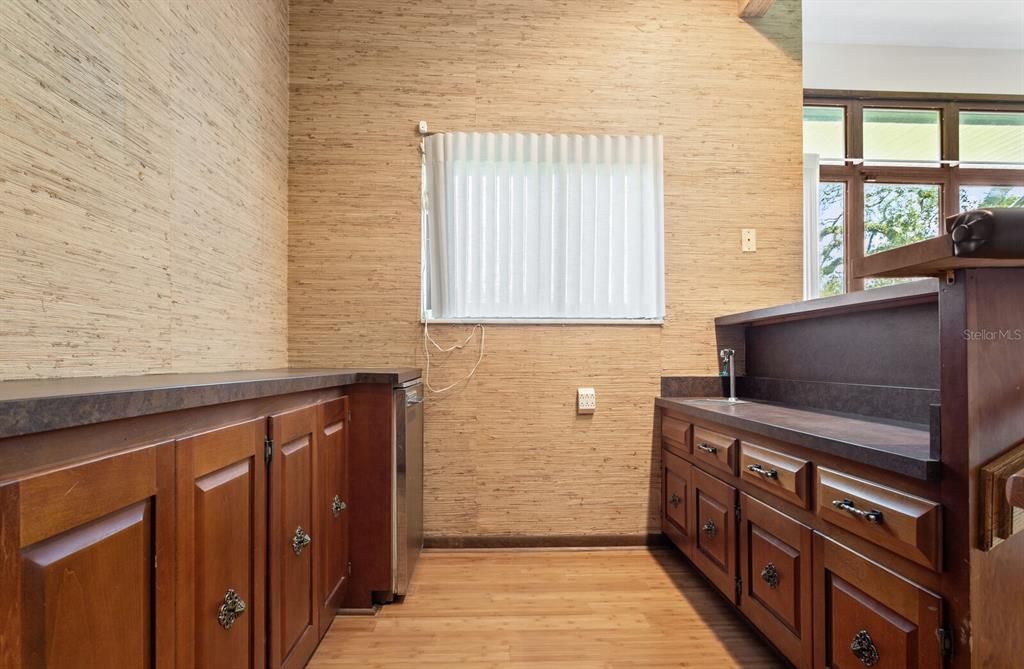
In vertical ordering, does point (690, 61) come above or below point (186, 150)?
above

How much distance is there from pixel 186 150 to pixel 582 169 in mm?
1746

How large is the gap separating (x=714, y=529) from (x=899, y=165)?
3.04 meters

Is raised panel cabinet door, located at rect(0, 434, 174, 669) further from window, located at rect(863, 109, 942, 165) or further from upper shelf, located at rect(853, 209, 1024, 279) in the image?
window, located at rect(863, 109, 942, 165)

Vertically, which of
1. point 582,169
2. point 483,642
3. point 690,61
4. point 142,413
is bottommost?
point 483,642

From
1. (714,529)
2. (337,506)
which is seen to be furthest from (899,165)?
(337,506)

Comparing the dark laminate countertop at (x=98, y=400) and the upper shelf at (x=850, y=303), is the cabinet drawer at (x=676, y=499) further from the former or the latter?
the dark laminate countertop at (x=98, y=400)

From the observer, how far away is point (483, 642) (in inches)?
67.4

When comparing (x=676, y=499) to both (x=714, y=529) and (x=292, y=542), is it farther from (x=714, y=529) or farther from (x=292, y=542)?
(x=292, y=542)

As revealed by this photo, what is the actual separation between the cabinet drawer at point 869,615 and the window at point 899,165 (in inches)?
105

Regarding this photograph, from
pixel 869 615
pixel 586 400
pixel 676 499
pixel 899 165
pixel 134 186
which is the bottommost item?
pixel 676 499

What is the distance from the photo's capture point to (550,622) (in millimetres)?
1843

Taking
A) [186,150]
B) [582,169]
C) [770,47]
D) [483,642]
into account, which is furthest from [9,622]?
[770,47]

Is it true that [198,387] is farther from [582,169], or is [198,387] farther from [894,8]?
[894,8]

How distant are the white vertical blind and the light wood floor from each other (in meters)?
1.22
